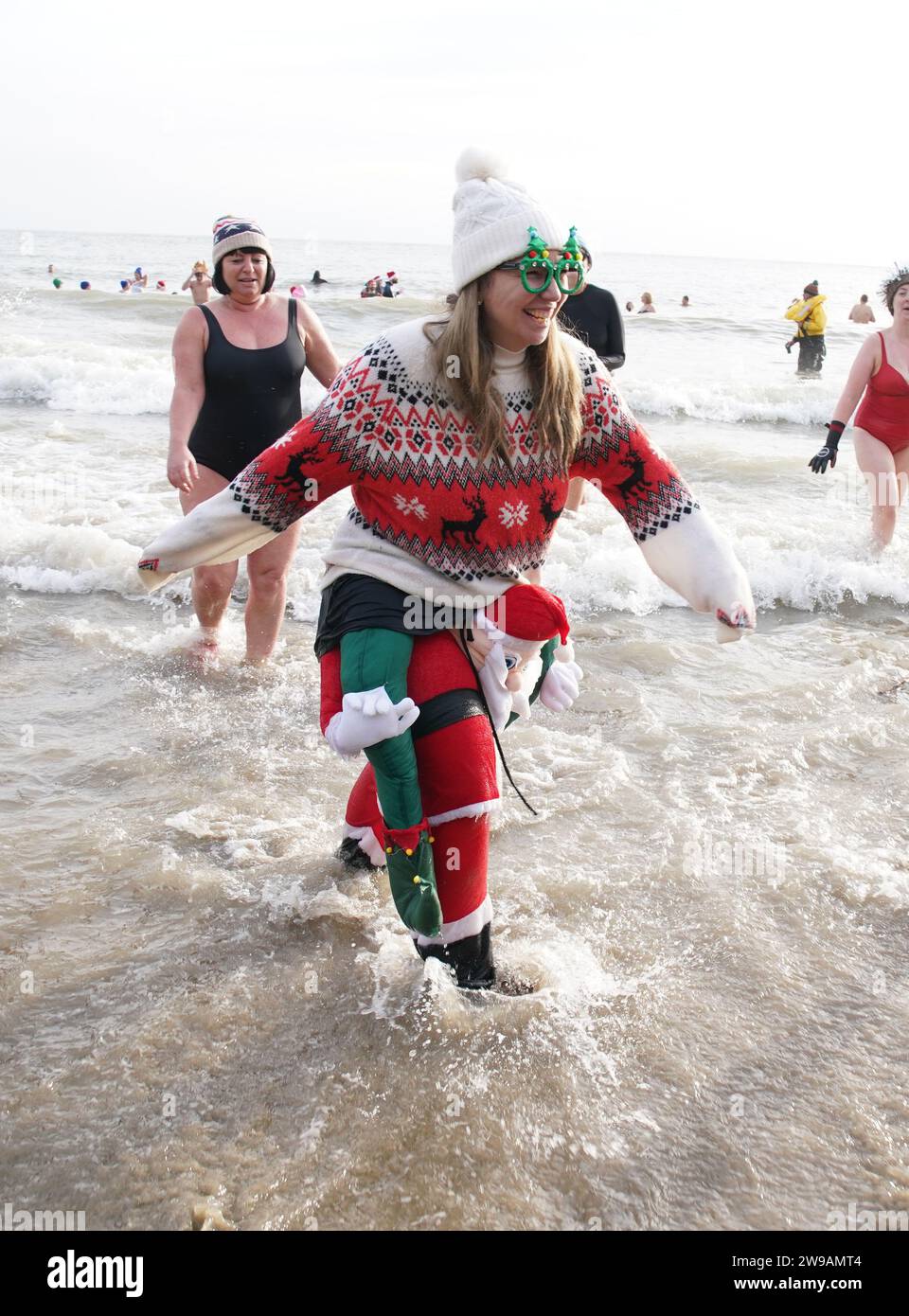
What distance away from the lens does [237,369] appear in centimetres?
454

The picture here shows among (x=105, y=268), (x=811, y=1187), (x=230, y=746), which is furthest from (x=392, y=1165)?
(x=105, y=268)

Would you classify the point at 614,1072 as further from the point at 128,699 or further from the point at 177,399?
the point at 177,399

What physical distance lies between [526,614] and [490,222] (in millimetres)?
906

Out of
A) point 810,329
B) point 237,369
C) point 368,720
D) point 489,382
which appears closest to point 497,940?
point 368,720

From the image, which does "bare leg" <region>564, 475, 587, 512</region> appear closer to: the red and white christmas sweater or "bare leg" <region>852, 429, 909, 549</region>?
"bare leg" <region>852, 429, 909, 549</region>

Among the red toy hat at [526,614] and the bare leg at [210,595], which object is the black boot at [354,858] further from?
the bare leg at [210,595]

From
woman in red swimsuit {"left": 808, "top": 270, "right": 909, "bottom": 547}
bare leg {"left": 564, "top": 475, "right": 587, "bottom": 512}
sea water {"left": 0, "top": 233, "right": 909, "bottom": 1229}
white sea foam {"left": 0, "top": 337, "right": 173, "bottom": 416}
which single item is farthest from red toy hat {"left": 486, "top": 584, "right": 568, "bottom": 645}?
white sea foam {"left": 0, "top": 337, "right": 173, "bottom": 416}

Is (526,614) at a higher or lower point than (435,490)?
lower

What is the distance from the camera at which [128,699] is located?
468 cm

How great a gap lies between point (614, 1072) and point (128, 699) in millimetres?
2901

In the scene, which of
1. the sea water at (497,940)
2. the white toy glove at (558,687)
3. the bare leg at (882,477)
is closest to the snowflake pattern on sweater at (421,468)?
the white toy glove at (558,687)

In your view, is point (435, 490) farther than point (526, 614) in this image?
No

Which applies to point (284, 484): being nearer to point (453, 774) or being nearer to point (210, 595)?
point (453, 774)
